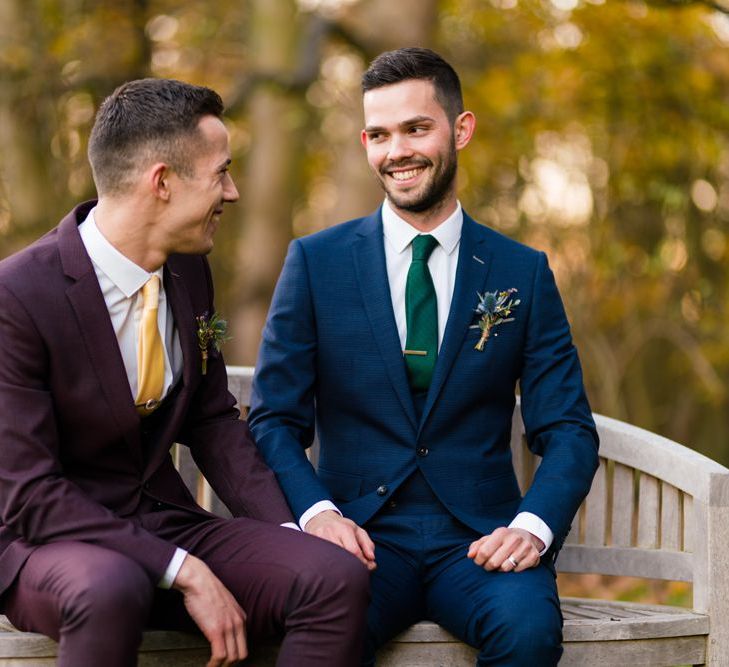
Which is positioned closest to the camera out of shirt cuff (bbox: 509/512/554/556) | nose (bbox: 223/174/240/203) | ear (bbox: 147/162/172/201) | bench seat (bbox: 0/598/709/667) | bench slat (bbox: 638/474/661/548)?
bench seat (bbox: 0/598/709/667)

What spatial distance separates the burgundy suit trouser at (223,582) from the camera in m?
2.85

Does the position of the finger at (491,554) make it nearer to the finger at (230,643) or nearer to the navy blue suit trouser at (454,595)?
the navy blue suit trouser at (454,595)

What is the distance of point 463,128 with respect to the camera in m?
3.95

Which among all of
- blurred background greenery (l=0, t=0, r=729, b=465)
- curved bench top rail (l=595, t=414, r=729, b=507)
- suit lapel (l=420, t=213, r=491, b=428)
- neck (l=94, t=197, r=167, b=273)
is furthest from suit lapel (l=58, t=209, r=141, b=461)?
blurred background greenery (l=0, t=0, r=729, b=465)

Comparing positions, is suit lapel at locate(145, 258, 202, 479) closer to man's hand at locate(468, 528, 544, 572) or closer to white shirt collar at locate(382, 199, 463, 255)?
white shirt collar at locate(382, 199, 463, 255)

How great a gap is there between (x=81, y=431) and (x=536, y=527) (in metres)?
1.28

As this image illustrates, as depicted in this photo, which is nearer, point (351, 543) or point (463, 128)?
point (351, 543)

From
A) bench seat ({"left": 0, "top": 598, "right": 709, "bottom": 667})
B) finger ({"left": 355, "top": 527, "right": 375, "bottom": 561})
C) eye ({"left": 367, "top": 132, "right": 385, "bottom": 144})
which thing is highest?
eye ({"left": 367, "top": 132, "right": 385, "bottom": 144})

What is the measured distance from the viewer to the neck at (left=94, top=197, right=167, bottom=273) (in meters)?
3.32

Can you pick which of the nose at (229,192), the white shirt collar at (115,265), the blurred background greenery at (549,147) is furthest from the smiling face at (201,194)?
the blurred background greenery at (549,147)

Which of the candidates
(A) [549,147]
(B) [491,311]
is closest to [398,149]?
(B) [491,311]

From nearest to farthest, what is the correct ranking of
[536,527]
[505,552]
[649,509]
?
[505,552] → [536,527] → [649,509]

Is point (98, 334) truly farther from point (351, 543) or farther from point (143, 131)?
point (351, 543)

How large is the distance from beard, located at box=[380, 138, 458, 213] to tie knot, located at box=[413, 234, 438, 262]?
0.08 m
